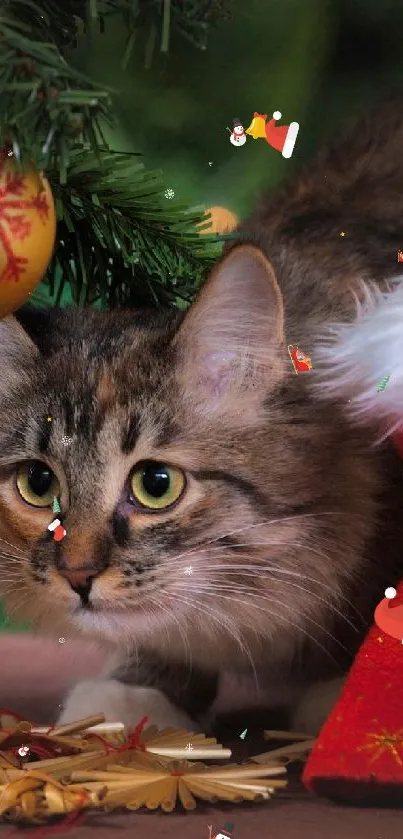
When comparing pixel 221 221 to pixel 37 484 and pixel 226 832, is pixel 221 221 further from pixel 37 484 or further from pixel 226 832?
pixel 226 832

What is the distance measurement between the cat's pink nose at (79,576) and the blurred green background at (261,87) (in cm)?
30

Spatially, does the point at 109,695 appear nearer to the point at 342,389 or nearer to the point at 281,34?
the point at 342,389

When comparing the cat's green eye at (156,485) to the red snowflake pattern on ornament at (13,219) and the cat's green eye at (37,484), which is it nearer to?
the cat's green eye at (37,484)

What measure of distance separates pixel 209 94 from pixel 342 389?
0.25m

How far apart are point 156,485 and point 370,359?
0.61 feet

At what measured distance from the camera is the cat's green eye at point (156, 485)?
751mm

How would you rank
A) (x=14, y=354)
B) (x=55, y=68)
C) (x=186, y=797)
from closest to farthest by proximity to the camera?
1. (x=55, y=68)
2. (x=186, y=797)
3. (x=14, y=354)

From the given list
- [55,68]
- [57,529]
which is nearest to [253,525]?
[57,529]

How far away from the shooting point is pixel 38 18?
0.66 m

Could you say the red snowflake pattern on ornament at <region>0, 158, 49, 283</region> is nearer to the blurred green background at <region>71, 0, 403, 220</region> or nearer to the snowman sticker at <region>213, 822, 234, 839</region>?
the blurred green background at <region>71, 0, 403, 220</region>

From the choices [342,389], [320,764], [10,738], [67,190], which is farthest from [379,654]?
[67,190]

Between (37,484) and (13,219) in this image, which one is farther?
(37,484)

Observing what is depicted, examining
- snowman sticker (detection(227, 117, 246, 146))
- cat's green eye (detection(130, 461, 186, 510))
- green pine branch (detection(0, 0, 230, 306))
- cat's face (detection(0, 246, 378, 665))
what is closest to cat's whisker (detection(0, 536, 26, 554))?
cat's face (detection(0, 246, 378, 665))

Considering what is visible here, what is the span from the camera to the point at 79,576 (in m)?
0.74
